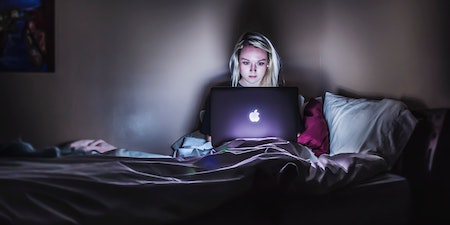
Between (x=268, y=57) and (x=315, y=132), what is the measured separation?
472 mm

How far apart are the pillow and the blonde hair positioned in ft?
1.19

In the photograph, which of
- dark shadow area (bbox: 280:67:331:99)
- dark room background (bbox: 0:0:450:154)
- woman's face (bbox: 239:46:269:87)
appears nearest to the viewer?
dark room background (bbox: 0:0:450:154)

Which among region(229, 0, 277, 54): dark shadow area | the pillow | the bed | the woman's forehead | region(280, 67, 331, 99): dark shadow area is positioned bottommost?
the bed

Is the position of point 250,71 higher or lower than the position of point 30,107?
higher

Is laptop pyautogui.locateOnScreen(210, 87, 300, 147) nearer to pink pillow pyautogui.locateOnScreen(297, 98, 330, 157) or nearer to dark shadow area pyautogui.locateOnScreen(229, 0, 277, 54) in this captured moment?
pink pillow pyautogui.locateOnScreen(297, 98, 330, 157)

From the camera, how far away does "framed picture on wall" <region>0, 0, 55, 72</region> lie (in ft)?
3.94

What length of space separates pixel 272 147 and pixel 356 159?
26 centimetres

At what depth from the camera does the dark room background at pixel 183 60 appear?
4.52ft

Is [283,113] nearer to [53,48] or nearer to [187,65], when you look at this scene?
[187,65]

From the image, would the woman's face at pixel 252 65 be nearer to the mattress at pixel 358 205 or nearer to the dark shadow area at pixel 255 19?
→ the dark shadow area at pixel 255 19

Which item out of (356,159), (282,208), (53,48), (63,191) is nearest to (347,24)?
(356,159)

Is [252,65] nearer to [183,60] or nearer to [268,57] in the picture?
[268,57]

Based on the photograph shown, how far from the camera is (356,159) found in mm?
1277

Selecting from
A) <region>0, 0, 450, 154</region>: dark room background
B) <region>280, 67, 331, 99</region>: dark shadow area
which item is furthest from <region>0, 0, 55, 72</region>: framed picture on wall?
<region>280, 67, 331, 99</region>: dark shadow area
